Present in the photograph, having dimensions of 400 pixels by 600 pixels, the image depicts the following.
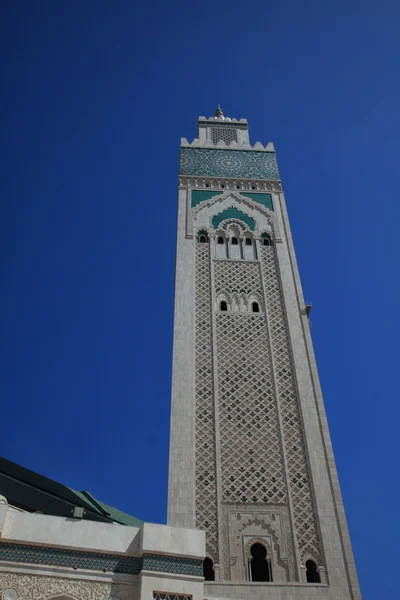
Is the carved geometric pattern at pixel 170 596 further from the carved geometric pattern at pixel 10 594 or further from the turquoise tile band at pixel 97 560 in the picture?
the carved geometric pattern at pixel 10 594

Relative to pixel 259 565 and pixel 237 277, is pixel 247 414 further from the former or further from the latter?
pixel 237 277

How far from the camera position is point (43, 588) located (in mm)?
4031

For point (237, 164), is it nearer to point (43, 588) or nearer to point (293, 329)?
point (293, 329)

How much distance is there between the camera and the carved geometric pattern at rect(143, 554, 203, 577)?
4.21 metres

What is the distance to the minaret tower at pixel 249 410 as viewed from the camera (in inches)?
237

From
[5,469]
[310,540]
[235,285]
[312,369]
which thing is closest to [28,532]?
[5,469]

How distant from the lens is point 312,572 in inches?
236

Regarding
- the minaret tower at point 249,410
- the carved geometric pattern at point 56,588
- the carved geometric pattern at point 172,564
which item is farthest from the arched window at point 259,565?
the carved geometric pattern at point 56,588

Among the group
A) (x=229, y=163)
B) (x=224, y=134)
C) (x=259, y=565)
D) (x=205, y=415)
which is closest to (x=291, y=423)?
(x=205, y=415)

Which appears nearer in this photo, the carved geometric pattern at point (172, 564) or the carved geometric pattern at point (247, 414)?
the carved geometric pattern at point (172, 564)

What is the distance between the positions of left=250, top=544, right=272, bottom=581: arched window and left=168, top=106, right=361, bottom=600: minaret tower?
0.01 meters

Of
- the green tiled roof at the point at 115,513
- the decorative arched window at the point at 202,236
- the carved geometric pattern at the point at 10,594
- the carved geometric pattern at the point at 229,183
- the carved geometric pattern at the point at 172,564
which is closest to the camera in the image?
the carved geometric pattern at the point at 10,594

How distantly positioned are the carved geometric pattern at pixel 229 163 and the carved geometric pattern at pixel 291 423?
2.16 meters

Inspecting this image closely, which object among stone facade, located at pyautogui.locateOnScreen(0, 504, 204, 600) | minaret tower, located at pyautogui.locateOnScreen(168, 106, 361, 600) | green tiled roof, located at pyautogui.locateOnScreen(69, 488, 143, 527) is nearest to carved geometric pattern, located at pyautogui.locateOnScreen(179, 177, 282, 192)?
minaret tower, located at pyautogui.locateOnScreen(168, 106, 361, 600)
